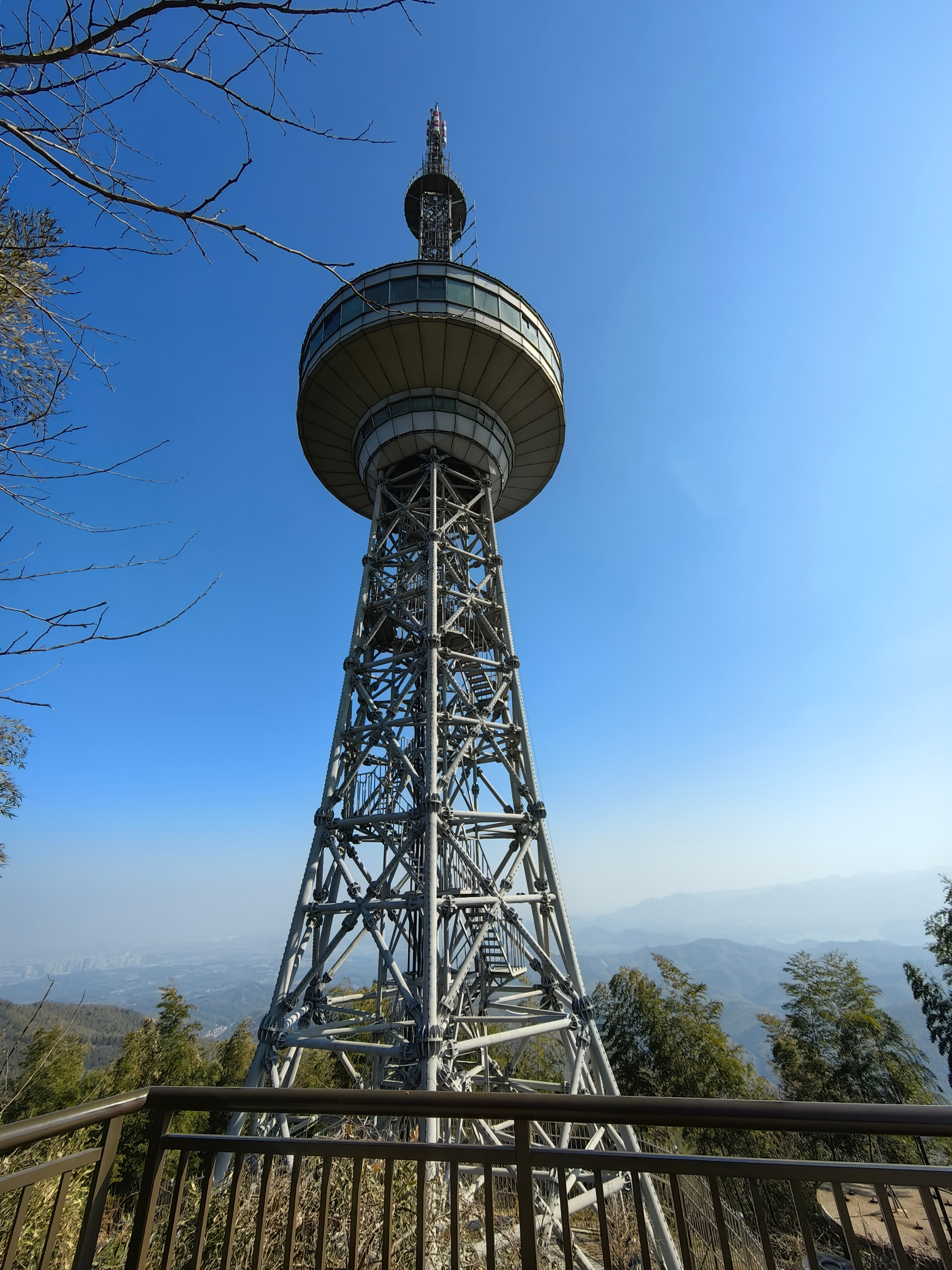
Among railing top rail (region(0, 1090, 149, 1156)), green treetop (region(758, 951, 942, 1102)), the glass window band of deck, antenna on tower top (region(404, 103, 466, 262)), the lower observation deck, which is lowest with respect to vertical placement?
green treetop (region(758, 951, 942, 1102))

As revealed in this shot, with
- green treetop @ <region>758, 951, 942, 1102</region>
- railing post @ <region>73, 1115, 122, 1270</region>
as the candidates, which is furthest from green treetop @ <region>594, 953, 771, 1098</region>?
railing post @ <region>73, 1115, 122, 1270</region>

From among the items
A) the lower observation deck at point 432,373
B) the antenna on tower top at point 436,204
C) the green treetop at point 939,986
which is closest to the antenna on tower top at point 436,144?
the antenna on tower top at point 436,204

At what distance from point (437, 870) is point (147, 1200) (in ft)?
16.9

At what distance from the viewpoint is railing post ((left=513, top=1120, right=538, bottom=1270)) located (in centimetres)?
202

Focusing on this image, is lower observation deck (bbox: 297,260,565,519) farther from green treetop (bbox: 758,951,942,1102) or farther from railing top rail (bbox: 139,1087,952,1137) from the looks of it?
green treetop (bbox: 758,951,942,1102)

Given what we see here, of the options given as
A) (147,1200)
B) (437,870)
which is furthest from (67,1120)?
(437,870)

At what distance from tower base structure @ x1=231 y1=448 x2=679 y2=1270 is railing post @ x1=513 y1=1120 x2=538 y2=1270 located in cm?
330

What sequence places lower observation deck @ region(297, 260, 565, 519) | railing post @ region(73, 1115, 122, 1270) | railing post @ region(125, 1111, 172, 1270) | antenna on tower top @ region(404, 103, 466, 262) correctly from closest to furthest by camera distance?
railing post @ region(73, 1115, 122, 1270) < railing post @ region(125, 1111, 172, 1270) < lower observation deck @ region(297, 260, 565, 519) < antenna on tower top @ region(404, 103, 466, 262)

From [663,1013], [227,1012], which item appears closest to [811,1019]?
[663,1013]

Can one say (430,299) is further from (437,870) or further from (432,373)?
(437,870)

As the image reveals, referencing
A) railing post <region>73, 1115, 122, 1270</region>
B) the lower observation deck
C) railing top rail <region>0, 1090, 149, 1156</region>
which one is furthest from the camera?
the lower observation deck

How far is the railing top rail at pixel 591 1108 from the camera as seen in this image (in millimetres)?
1794

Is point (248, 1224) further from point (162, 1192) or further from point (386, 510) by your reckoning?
point (386, 510)

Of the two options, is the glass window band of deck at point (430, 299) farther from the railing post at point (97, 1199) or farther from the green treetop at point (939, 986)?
the green treetop at point (939, 986)
